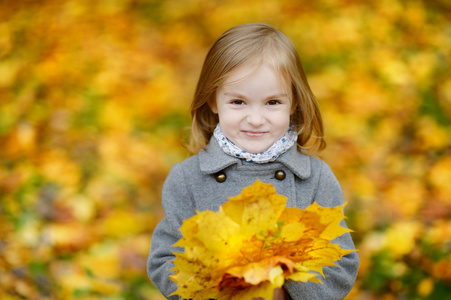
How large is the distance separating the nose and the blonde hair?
0.14 metres

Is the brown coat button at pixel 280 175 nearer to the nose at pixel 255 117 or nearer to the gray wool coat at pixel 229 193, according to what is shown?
the gray wool coat at pixel 229 193

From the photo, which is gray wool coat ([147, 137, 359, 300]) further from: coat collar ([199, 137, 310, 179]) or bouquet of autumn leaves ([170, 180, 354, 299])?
bouquet of autumn leaves ([170, 180, 354, 299])

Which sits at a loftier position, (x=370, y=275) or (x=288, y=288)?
(x=288, y=288)

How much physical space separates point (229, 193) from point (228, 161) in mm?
106

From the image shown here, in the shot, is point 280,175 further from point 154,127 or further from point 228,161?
point 154,127

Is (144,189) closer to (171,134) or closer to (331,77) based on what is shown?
(171,134)

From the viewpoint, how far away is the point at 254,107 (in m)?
1.70

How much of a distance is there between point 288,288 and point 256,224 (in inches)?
17.3

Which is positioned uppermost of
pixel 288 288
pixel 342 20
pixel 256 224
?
pixel 256 224

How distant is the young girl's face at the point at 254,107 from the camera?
5.53 ft

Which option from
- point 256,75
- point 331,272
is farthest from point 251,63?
point 331,272

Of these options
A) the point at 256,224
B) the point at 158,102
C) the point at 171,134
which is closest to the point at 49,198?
the point at 171,134

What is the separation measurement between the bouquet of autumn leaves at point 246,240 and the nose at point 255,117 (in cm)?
37

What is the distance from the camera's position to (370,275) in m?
3.08
